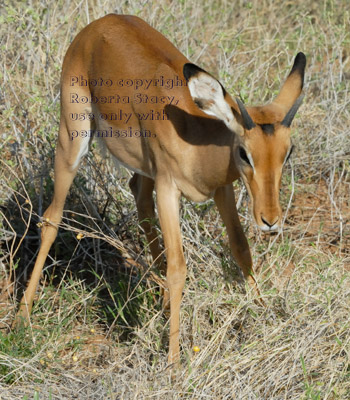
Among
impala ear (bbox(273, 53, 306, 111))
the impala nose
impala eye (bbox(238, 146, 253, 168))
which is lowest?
the impala nose

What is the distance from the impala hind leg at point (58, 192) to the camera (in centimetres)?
522

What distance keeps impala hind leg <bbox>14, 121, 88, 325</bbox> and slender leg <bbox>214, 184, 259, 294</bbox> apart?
0.96m

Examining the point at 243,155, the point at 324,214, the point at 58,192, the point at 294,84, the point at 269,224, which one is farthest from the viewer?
the point at 324,214

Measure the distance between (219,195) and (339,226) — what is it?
1437 millimetres

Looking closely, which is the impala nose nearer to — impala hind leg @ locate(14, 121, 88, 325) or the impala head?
the impala head

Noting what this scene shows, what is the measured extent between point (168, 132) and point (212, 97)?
518 mm

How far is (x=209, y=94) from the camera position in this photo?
13.6ft

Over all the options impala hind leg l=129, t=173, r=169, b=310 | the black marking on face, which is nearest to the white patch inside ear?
the black marking on face

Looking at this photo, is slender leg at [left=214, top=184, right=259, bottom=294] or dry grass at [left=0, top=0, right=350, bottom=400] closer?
dry grass at [left=0, top=0, right=350, bottom=400]

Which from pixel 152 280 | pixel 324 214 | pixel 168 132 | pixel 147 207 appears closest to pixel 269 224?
pixel 168 132

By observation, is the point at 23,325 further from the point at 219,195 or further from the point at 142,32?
the point at 142,32

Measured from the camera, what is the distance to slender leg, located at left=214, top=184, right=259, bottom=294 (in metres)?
4.93

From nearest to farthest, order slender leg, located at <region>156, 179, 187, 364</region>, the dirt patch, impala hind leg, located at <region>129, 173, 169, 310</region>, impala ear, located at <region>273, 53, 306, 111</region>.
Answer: impala ear, located at <region>273, 53, 306, 111</region> → slender leg, located at <region>156, 179, 187, 364</region> → impala hind leg, located at <region>129, 173, 169, 310</region> → the dirt patch

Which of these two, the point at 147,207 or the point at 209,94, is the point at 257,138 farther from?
the point at 147,207
